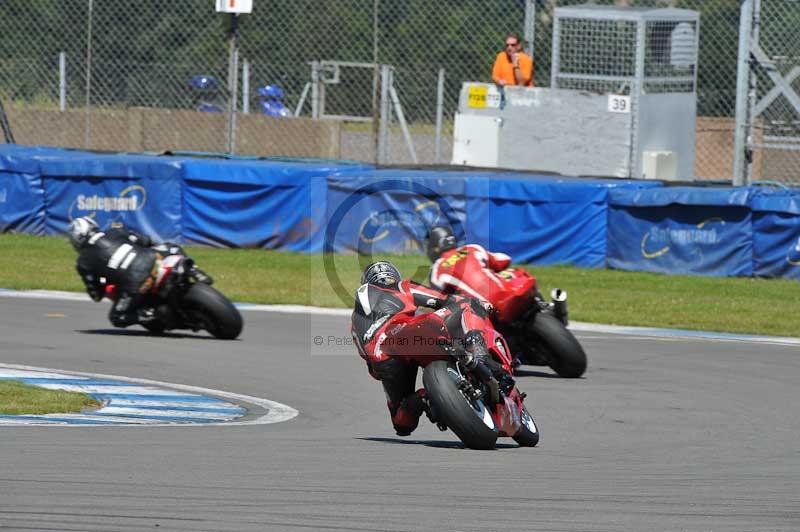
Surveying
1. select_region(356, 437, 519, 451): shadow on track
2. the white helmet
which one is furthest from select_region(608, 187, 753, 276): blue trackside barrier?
select_region(356, 437, 519, 451): shadow on track

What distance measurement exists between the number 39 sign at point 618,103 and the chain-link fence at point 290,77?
165 cm

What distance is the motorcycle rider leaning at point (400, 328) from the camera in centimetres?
817

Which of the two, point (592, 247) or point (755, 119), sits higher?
point (755, 119)

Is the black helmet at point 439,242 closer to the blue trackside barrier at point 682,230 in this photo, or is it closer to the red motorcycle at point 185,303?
the red motorcycle at point 185,303

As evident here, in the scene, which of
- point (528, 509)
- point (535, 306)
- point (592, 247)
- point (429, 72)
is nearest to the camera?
point (528, 509)

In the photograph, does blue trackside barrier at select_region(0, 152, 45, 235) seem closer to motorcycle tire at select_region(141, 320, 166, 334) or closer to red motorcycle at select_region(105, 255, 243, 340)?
motorcycle tire at select_region(141, 320, 166, 334)

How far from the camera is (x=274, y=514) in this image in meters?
5.69

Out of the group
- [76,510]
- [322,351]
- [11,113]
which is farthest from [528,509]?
[11,113]

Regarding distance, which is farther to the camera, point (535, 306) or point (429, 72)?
point (429, 72)

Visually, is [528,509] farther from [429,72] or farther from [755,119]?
[429,72]

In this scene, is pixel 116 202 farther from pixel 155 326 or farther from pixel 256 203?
pixel 155 326

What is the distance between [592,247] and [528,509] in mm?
13614

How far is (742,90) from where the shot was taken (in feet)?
63.6

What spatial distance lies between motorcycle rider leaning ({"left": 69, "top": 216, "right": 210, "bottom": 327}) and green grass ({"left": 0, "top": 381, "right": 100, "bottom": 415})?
117 inches
